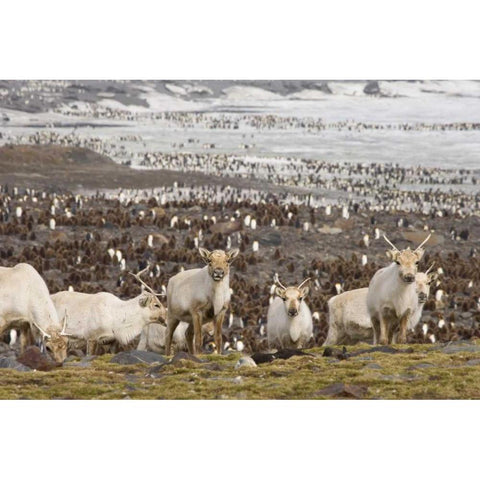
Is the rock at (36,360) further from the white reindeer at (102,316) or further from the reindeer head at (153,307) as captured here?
the reindeer head at (153,307)

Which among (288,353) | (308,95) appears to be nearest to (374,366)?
(288,353)

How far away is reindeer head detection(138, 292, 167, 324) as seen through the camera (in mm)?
17000

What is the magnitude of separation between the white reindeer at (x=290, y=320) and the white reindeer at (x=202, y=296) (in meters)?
0.91

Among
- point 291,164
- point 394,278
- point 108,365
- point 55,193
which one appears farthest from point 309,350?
point 55,193

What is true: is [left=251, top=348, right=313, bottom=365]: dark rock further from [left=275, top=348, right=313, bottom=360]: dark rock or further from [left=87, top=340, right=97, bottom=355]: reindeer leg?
[left=87, top=340, right=97, bottom=355]: reindeer leg

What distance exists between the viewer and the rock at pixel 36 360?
13820 mm

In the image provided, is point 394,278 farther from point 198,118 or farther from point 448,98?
point 198,118

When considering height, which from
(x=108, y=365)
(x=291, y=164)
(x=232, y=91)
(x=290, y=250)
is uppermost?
(x=232, y=91)

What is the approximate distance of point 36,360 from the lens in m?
13.9

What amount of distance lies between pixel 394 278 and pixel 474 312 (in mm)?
3146

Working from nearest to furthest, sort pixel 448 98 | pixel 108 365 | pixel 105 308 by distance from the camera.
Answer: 1. pixel 108 365
2. pixel 105 308
3. pixel 448 98

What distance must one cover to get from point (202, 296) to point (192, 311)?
11.9 inches

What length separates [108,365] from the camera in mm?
14312

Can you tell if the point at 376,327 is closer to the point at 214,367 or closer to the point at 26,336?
the point at 214,367
